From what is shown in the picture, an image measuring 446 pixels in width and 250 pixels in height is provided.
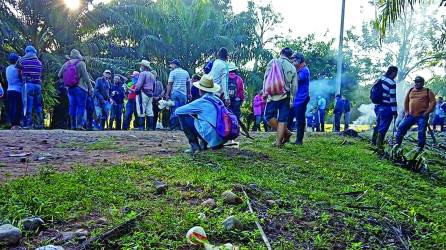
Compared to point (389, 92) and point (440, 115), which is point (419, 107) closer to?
point (389, 92)

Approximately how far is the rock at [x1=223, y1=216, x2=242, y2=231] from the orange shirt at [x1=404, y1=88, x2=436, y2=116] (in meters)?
6.29

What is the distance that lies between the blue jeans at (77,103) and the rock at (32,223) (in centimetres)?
689

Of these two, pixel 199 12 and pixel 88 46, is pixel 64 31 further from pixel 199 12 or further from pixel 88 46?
pixel 199 12

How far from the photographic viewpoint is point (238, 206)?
2.99 meters

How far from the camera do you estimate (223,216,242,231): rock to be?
8.32 ft

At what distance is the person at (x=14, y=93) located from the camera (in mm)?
8906

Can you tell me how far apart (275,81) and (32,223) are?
15.4 feet

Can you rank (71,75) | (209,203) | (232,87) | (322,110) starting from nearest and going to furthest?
(209,203) → (71,75) → (232,87) → (322,110)

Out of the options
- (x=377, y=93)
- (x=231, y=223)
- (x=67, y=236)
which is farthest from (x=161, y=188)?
(x=377, y=93)

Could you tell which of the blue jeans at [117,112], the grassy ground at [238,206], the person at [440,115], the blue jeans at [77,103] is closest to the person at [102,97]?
the blue jeans at [117,112]

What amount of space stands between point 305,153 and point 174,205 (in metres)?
3.81

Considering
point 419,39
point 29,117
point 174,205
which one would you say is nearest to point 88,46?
point 29,117

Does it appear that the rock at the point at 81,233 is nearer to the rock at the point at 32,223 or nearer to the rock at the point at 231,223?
the rock at the point at 32,223

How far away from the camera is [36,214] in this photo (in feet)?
8.52
